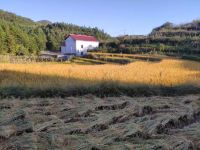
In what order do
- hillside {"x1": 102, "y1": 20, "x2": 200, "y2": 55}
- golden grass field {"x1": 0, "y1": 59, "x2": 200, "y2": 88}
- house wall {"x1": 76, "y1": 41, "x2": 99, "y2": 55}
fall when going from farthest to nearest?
1. house wall {"x1": 76, "y1": 41, "x2": 99, "y2": 55}
2. hillside {"x1": 102, "y1": 20, "x2": 200, "y2": 55}
3. golden grass field {"x1": 0, "y1": 59, "x2": 200, "y2": 88}

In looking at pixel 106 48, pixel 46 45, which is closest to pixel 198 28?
pixel 106 48

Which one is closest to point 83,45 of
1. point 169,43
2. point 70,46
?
point 70,46

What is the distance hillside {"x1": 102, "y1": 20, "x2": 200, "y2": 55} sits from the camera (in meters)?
34.4

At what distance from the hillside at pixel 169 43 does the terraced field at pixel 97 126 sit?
27.2 metres

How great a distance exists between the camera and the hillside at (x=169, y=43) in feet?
113

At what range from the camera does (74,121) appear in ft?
16.9

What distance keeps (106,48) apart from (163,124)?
3900 centimetres

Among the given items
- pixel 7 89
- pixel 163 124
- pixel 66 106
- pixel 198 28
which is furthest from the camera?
pixel 198 28

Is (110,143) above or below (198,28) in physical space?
below

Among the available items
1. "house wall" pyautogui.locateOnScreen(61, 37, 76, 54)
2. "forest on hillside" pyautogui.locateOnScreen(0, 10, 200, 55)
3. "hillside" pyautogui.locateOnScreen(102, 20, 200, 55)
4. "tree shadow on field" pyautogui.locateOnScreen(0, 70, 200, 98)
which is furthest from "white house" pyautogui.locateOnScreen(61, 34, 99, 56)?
"tree shadow on field" pyautogui.locateOnScreen(0, 70, 200, 98)

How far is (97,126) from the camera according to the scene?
15.8 feet

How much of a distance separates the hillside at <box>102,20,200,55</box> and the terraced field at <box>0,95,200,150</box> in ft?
89.3

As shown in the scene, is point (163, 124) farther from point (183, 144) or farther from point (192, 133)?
point (183, 144)

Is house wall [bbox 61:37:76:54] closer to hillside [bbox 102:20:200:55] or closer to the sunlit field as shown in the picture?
hillside [bbox 102:20:200:55]
